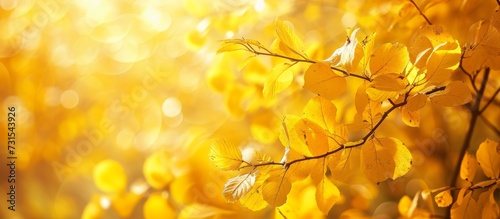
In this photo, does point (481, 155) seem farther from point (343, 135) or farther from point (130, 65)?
point (130, 65)

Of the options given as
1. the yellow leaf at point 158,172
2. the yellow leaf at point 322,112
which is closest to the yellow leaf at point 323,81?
the yellow leaf at point 322,112

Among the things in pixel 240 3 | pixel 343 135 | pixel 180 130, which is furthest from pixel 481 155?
pixel 180 130

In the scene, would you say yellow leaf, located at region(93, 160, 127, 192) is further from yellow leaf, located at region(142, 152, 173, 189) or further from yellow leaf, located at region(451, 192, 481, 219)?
yellow leaf, located at region(451, 192, 481, 219)

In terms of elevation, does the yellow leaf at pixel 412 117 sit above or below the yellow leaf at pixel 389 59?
below

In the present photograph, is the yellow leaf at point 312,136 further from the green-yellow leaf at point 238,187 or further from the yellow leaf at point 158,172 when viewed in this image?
the yellow leaf at point 158,172

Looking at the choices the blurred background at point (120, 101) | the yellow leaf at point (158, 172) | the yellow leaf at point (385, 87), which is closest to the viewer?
the yellow leaf at point (385, 87)

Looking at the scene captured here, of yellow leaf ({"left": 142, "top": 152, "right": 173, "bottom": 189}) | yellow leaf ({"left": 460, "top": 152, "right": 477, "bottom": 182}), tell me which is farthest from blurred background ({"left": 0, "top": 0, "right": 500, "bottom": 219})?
yellow leaf ({"left": 460, "top": 152, "right": 477, "bottom": 182})
